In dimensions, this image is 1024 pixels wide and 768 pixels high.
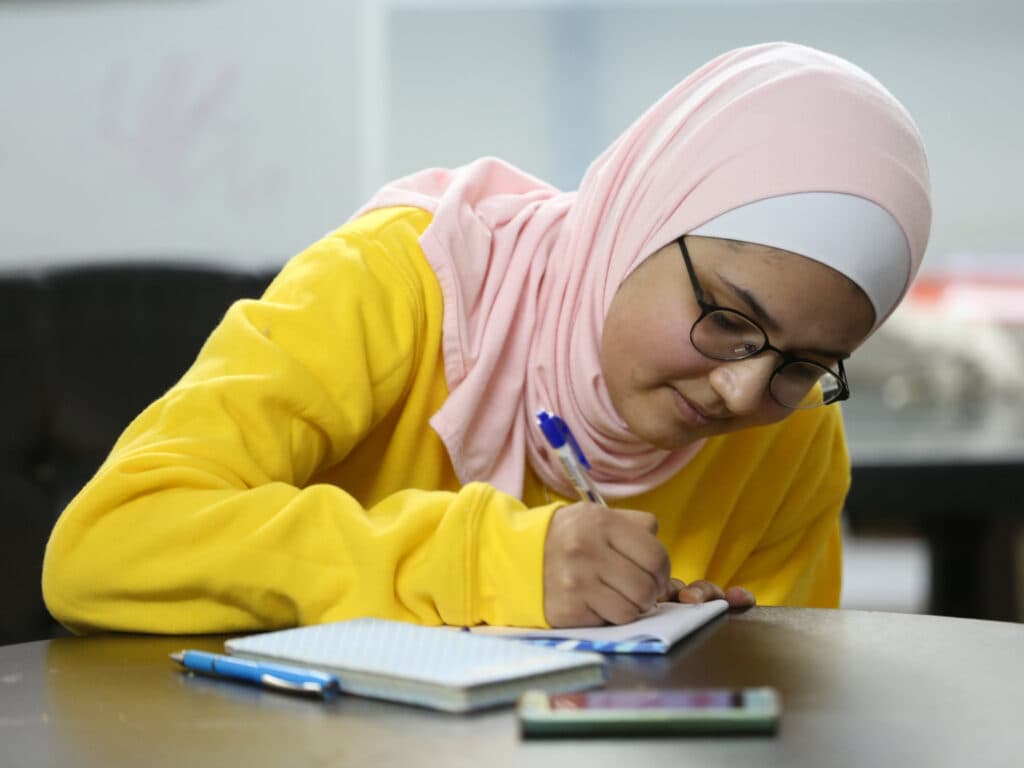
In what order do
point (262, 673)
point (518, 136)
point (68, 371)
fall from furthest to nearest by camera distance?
point (518, 136)
point (68, 371)
point (262, 673)

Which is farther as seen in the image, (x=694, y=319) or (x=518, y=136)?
(x=518, y=136)

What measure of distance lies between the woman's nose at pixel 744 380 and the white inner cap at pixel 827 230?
104 millimetres

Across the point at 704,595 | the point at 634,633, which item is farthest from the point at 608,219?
the point at 634,633

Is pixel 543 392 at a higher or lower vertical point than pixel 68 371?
higher

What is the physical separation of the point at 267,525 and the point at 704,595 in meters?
0.35

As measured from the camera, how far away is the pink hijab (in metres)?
1.19

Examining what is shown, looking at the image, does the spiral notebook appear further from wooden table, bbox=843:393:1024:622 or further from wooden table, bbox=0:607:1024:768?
wooden table, bbox=843:393:1024:622

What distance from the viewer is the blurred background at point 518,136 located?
3.23m

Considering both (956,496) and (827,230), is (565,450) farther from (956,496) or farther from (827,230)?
(956,496)

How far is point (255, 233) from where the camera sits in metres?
3.38

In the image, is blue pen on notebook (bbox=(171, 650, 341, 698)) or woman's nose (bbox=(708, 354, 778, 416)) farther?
woman's nose (bbox=(708, 354, 778, 416))

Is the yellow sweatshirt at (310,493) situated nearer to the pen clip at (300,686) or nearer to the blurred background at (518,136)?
the pen clip at (300,686)

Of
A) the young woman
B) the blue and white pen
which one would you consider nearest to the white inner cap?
the young woman

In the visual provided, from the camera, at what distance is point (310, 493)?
973 millimetres
